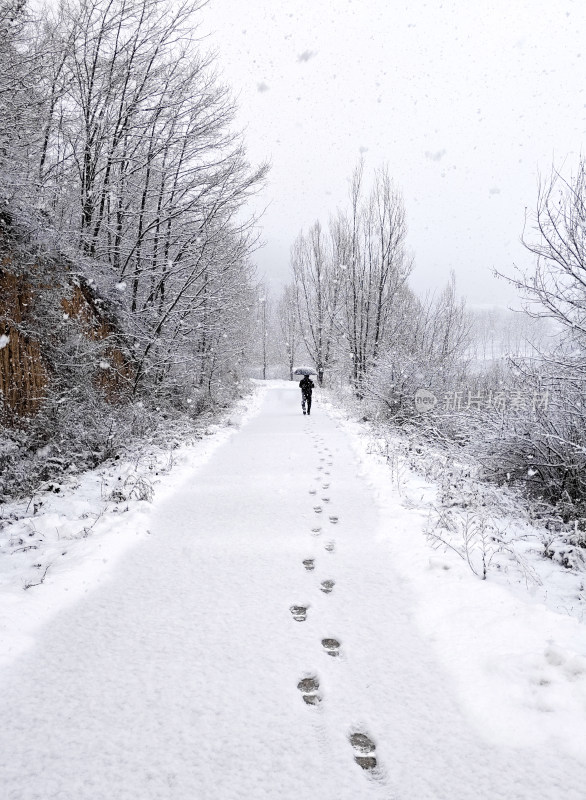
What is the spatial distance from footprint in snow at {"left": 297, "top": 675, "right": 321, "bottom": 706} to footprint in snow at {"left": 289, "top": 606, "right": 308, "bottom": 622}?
1.81 ft

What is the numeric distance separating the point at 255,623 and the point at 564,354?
4.59 m

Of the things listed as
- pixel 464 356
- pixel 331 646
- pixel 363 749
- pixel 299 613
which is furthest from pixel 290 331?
pixel 363 749

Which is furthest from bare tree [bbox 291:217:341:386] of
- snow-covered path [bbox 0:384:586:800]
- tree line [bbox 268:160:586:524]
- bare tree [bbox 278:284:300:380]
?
snow-covered path [bbox 0:384:586:800]

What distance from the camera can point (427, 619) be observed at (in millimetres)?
2934

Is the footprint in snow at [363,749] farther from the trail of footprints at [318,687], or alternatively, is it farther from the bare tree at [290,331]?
the bare tree at [290,331]

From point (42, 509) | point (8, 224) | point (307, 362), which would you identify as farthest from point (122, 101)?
point (307, 362)

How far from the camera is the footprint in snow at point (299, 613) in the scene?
290 cm

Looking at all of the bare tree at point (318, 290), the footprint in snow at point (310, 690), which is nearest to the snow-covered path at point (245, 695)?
the footprint in snow at point (310, 690)

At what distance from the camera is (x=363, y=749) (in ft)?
6.20

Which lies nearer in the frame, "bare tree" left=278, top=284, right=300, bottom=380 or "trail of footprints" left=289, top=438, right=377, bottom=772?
"trail of footprints" left=289, top=438, right=377, bottom=772

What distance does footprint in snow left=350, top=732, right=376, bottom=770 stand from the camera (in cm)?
182

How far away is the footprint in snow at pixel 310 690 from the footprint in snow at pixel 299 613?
552 mm

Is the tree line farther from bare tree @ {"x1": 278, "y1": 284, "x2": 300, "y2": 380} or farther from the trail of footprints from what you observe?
bare tree @ {"x1": 278, "y1": 284, "x2": 300, "y2": 380}

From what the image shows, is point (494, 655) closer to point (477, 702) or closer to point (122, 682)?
point (477, 702)
